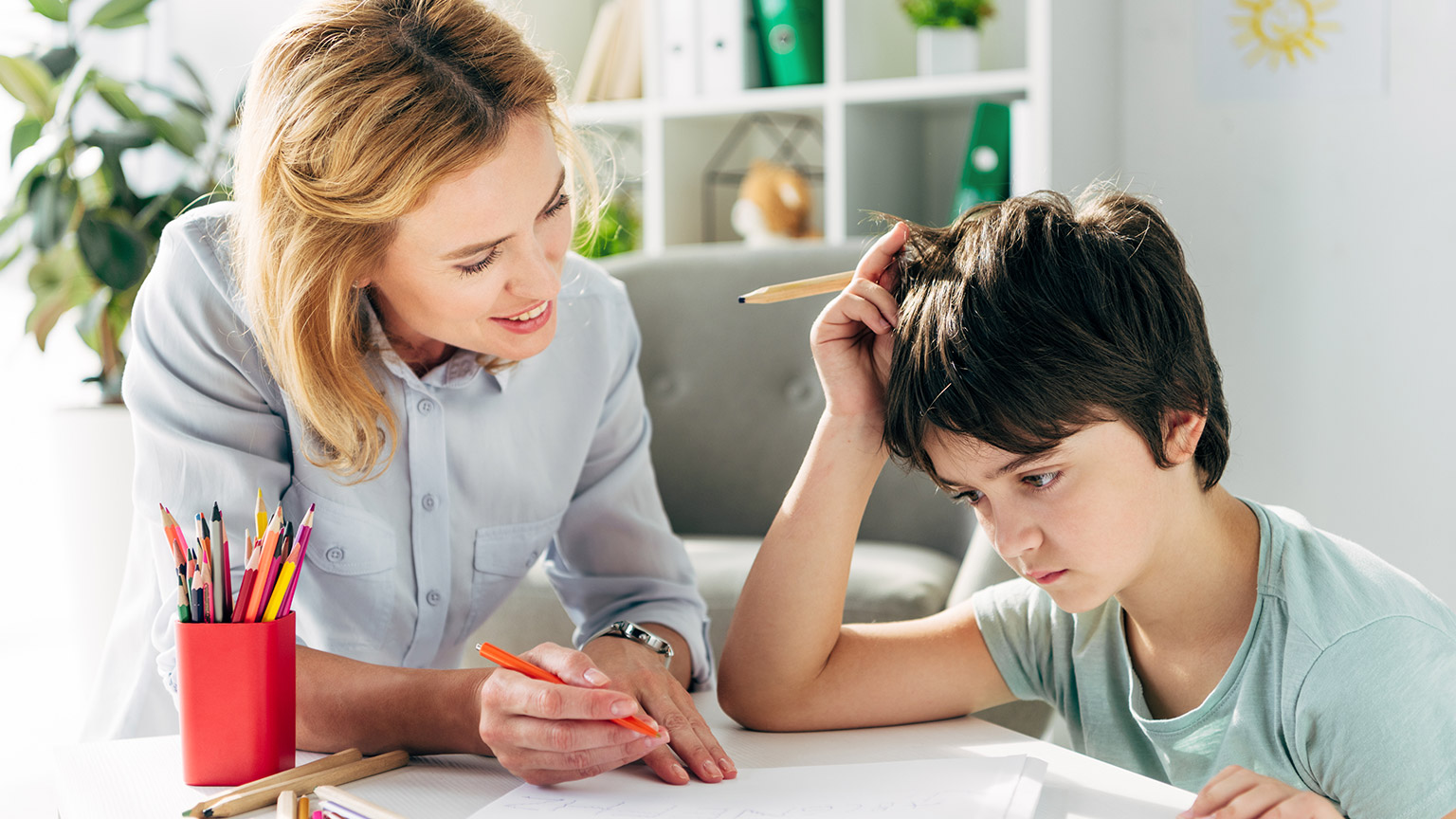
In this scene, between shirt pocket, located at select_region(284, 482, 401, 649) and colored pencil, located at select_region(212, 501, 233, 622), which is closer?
colored pencil, located at select_region(212, 501, 233, 622)

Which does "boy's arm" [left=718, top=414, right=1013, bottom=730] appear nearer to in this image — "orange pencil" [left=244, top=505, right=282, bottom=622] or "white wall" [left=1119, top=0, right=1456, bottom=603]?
"orange pencil" [left=244, top=505, right=282, bottom=622]

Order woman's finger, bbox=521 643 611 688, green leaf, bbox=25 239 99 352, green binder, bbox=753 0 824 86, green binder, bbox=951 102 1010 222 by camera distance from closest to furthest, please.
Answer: woman's finger, bbox=521 643 611 688
green leaf, bbox=25 239 99 352
green binder, bbox=951 102 1010 222
green binder, bbox=753 0 824 86

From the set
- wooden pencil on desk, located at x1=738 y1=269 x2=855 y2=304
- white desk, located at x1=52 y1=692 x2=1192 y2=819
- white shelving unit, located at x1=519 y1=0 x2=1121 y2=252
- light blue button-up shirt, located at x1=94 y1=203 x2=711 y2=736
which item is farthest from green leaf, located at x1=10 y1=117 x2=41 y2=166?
wooden pencil on desk, located at x1=738 y1=269 x2=855 y2=304

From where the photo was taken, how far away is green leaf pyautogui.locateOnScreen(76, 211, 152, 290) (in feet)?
6.77

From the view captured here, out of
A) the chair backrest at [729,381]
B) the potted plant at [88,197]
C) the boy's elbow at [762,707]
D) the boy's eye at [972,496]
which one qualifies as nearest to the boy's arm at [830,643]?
the boy's elbow at [762,707]

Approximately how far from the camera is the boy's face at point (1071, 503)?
82 centimetres

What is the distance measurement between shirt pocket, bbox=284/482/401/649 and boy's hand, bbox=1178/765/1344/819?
67cm

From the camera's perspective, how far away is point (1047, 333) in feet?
2.66

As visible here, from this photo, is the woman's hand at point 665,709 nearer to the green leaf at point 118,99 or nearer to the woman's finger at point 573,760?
the woman's finger at point 573,760

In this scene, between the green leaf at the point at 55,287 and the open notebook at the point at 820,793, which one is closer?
the open notebook at the point at 820,793

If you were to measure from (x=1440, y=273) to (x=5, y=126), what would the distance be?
2.78m

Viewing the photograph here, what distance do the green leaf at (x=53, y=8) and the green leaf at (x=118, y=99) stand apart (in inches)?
4.6

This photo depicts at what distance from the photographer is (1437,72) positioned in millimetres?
2039

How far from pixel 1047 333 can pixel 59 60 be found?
6.52 ft
